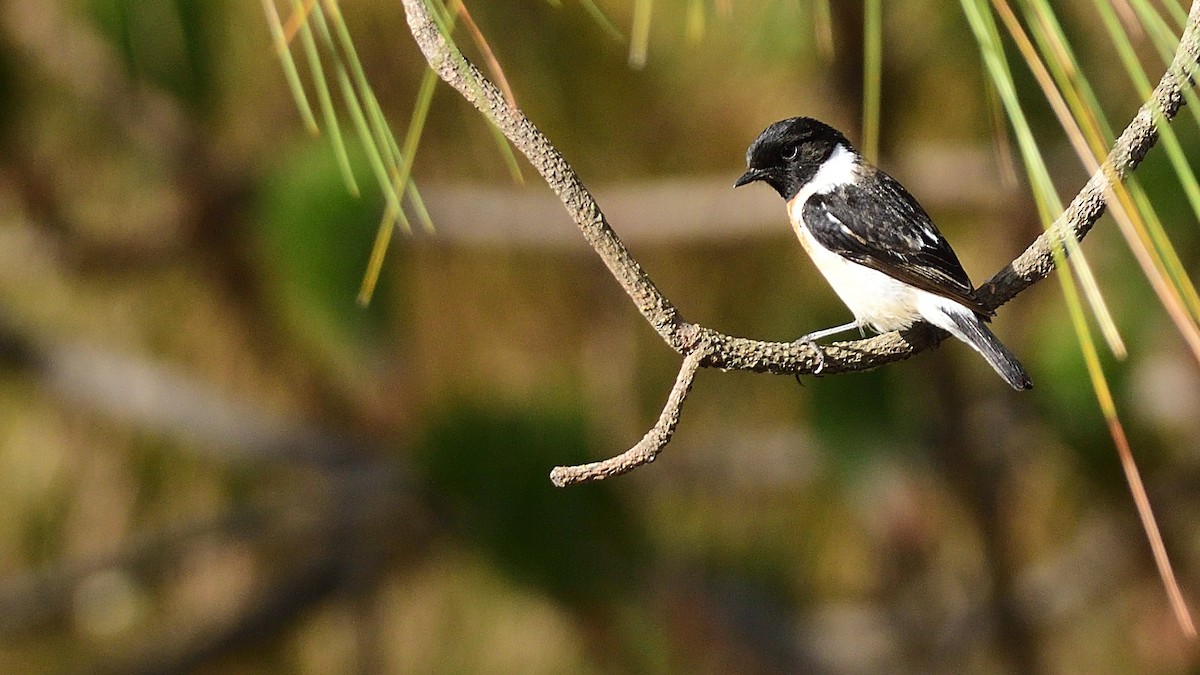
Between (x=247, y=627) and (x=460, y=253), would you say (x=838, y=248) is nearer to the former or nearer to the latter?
(x=460, y=253)

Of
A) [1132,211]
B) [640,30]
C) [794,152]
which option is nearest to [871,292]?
[794,152]

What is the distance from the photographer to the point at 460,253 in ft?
5.43

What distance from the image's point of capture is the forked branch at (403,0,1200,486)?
43 centimetres

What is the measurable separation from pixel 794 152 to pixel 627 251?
0.44m

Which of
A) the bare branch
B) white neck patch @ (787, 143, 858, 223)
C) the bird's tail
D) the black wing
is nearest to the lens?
the bare branch

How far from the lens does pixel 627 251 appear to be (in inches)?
17.6

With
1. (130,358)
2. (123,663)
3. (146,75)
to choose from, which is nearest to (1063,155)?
(146,75)

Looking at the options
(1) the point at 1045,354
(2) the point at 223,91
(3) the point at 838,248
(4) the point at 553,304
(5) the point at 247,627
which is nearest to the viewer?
(3) the point at 838,248

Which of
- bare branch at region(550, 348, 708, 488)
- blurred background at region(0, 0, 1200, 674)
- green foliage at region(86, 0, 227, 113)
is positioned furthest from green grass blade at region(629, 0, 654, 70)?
green foliage at region(86, 0, 227, 113)

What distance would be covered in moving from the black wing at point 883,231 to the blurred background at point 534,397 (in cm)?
42

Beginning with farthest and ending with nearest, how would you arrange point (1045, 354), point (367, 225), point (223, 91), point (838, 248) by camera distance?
point (223, 91)
point (1045, 354)
point (367, 225)
point (838, 248)

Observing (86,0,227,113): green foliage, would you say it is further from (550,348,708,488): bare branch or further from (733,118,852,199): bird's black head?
(550,348,708,488): bare branch

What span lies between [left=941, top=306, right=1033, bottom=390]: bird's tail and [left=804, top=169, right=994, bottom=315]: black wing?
0.12 feet

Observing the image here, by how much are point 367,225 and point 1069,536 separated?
43.5 inches
